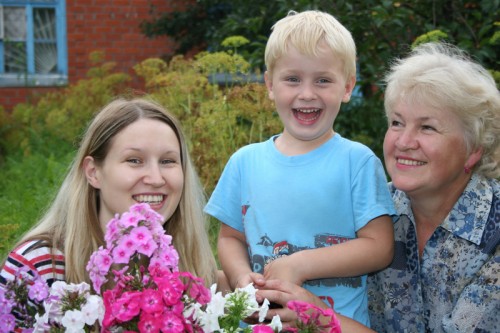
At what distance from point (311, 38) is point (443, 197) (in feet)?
2.42

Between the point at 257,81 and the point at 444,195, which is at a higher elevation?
the point at 257,81

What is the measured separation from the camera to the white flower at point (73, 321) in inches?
66.7

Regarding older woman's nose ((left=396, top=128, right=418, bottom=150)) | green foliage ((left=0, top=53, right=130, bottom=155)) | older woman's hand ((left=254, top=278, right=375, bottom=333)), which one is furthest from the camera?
green foliage ((left=0, top=53, right=130, bottom=155))

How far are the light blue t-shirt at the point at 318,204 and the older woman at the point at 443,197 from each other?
119mm

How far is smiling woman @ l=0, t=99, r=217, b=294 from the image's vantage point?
2424mm

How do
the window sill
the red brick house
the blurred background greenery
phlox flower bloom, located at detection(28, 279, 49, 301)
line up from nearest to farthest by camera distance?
phlox flower bloom, located at detection(28, 279, 49, 301)
the blurred background greenery
the window sill
the red brick house

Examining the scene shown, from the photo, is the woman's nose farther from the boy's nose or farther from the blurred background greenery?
the blurred background greenery

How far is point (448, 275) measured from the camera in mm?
2604

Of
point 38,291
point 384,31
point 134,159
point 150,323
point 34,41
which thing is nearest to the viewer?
point 150,323

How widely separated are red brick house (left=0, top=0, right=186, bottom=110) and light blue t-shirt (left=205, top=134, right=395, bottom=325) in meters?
7.72

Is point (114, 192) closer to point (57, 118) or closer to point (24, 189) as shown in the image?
point (24, 189)

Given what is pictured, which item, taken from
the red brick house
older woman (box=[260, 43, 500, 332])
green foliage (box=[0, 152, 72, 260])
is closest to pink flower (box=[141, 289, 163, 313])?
older woman (box=[260, 43, 500, 332])

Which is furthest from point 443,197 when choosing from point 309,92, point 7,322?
point 7,322

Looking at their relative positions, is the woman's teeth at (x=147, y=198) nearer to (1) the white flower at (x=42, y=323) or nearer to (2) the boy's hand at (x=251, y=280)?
(2) the boy's hand at (x=251, y=280)
